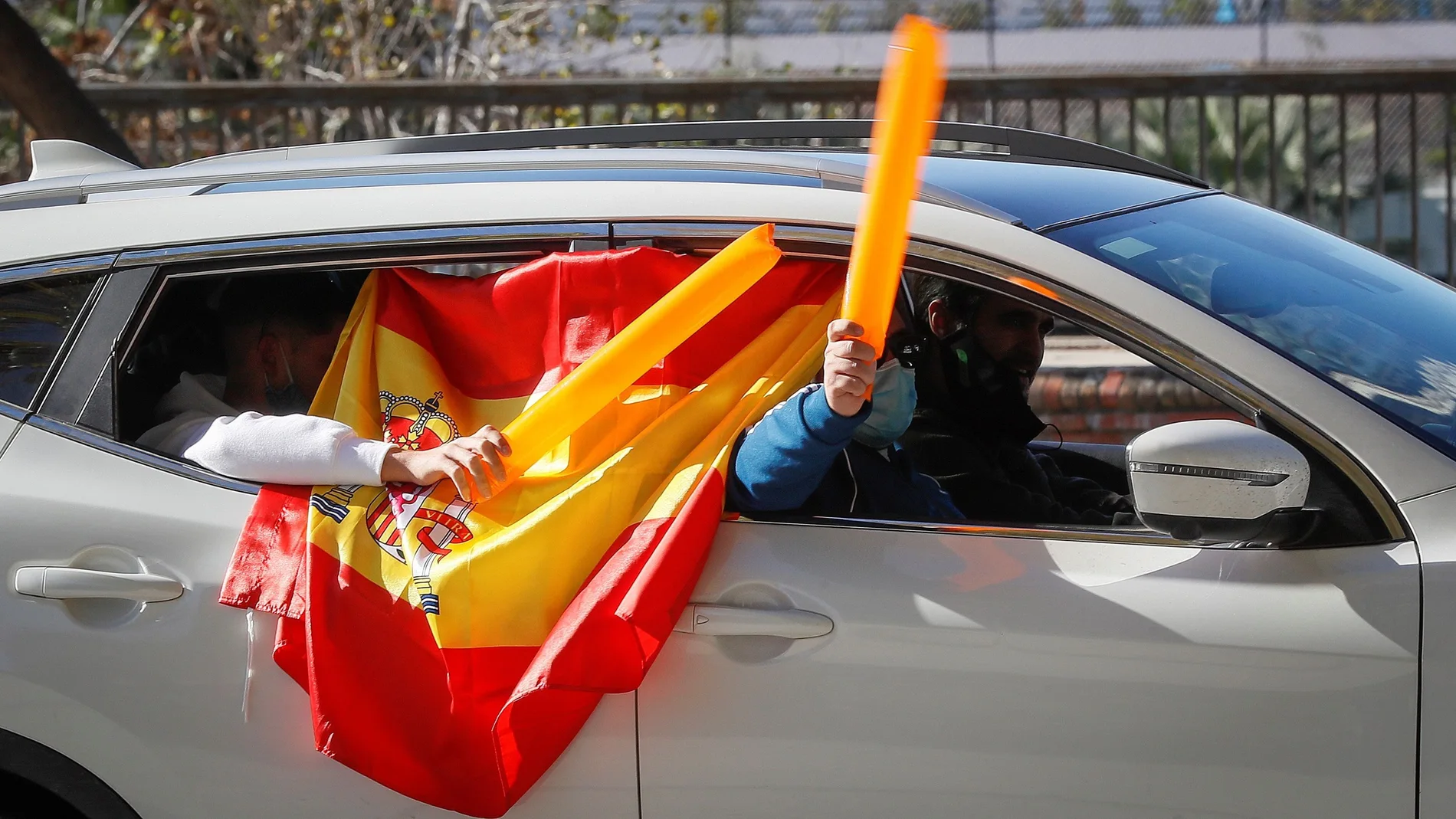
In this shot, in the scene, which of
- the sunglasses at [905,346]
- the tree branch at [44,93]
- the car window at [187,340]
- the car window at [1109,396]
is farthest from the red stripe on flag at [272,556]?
the car window at [1109,396]

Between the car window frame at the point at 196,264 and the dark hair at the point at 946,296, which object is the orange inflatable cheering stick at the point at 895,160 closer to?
the car window frame at the point at 196,264

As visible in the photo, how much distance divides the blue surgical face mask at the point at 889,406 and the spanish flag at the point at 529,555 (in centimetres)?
15

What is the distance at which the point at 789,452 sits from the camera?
213cm

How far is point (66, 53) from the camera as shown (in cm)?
1067

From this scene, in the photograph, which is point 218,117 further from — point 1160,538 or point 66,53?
point 1160,538

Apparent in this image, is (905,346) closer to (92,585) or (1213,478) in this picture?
(1213,478)

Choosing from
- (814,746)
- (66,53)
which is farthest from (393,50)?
(814,746)

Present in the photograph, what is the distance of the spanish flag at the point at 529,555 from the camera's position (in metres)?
2.10

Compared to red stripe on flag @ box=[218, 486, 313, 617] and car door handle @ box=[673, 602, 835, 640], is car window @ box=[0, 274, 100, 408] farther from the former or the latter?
car door handle @ box=[673, 602, 835, 640]

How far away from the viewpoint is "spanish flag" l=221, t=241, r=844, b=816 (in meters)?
2.10

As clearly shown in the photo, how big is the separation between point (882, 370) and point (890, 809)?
29.8 inches

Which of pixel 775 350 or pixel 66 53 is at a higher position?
pixel 66 53

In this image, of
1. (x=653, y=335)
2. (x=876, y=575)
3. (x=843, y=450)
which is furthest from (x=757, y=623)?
(x=653, y=335)

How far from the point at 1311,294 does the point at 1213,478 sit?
640 millimetres
